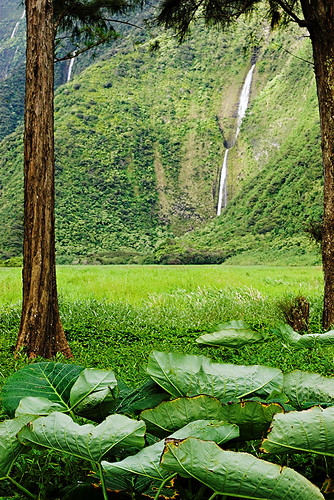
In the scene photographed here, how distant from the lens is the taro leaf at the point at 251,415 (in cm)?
81

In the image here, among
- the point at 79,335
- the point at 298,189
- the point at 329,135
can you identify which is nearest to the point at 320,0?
the point at 329,135

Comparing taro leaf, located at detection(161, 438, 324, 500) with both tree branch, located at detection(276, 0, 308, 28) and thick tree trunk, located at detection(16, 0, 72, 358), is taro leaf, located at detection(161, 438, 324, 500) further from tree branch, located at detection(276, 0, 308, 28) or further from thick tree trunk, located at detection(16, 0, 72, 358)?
tree branch, located at detection(276, 0, 308, 28)

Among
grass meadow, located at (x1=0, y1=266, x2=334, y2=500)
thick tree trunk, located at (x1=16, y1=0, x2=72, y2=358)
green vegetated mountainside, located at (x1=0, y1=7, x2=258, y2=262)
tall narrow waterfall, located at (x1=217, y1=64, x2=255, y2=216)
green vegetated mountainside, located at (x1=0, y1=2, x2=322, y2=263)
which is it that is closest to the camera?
grass meadow, located at (x1=0, y1=266, x2=334, y2=500)

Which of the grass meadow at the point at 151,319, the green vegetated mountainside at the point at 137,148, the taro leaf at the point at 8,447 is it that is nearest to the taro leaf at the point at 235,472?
the taro leaf at the point at 8,447

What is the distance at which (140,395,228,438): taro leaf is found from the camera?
0.83m

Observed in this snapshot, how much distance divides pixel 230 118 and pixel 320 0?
Result: 56062 mm

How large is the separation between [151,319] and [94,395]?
483 centimetres

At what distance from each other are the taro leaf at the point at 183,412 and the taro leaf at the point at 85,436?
0.10m

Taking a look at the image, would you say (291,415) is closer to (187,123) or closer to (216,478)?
(216,478)

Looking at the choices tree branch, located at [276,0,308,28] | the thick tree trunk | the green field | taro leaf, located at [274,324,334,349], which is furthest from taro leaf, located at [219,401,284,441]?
the green field

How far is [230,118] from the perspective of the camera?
5862 centimetres

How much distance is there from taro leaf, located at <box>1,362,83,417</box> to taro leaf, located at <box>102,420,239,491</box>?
287 mm

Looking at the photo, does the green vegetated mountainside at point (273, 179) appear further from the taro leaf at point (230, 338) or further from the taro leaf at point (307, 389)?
the taro leaf at point (307, 389)

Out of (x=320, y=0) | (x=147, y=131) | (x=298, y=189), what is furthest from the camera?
(x=147, y=131)
